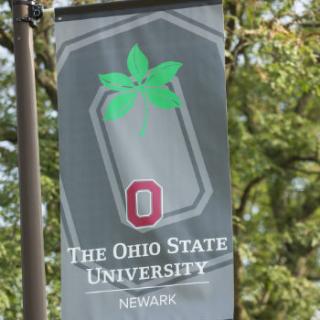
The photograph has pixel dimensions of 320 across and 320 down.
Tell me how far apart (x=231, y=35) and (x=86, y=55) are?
703cm

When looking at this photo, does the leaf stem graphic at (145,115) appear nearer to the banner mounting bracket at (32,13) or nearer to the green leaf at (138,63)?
the green leaf at (138,63)

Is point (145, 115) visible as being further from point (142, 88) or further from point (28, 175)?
point (28, 175)

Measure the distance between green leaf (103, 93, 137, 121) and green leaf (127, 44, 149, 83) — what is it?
5.9 inches

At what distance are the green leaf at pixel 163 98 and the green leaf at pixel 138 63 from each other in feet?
0.45

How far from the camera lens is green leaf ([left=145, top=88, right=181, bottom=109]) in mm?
6270

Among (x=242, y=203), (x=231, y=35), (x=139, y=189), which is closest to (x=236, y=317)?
(x=242, y=203)

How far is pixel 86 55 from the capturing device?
642 cm

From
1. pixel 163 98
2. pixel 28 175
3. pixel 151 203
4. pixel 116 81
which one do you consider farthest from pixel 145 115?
pixel 28 175

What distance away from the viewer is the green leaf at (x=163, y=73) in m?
6.27

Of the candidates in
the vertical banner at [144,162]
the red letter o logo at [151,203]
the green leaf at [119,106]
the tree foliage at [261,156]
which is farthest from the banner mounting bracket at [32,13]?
the tree foliage at [261,156]

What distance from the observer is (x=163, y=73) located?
20.7 feet

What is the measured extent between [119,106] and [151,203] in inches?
28.3

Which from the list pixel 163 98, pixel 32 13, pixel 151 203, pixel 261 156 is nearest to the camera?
pixel 151 203

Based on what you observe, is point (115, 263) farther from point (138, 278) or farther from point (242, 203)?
point (242, 203)
